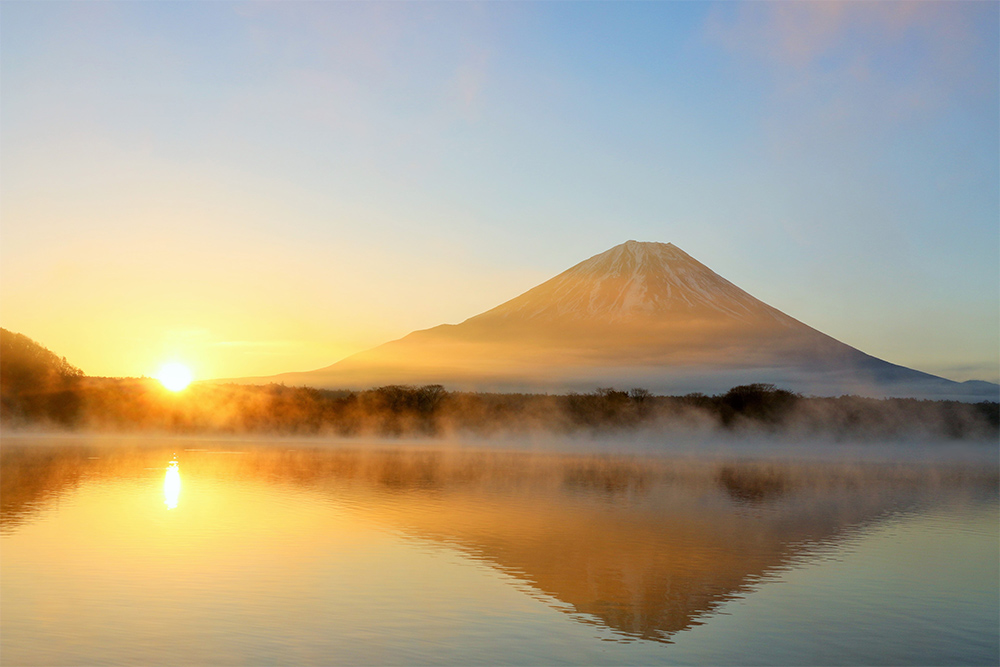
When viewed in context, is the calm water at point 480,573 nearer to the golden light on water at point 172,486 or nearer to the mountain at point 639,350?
the golden light on water at point 172,486

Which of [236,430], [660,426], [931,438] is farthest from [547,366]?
[236,430]

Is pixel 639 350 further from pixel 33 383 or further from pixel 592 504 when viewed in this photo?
pixel 592 504

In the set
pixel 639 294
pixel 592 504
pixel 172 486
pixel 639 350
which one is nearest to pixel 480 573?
pixel 592 504

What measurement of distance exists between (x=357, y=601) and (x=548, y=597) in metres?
3.24

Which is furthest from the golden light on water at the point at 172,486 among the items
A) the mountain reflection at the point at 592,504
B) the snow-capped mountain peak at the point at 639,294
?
the snow-capped mountain peak at the point at 639,294

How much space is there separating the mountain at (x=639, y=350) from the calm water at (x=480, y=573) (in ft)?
348

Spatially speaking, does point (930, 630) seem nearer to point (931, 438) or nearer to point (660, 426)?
point (660, 426)

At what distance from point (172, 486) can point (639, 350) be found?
12202 cm

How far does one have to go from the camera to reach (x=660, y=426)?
93250mm

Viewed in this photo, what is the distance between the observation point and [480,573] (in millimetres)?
17484

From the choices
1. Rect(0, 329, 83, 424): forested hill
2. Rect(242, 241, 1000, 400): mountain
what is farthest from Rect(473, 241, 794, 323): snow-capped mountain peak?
Rect(0, 329, 83, 424): forested hill

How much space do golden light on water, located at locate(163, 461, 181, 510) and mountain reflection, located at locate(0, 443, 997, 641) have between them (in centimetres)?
6

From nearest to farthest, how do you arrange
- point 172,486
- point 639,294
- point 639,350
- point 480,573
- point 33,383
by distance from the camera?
point 480,573, point 172,486, point 33,383, point 639,350, point 639,294

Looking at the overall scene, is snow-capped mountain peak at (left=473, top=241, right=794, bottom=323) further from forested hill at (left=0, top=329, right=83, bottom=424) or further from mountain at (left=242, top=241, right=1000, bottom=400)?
forested hill at (left=0, top=329, right=83, bottom=424)
